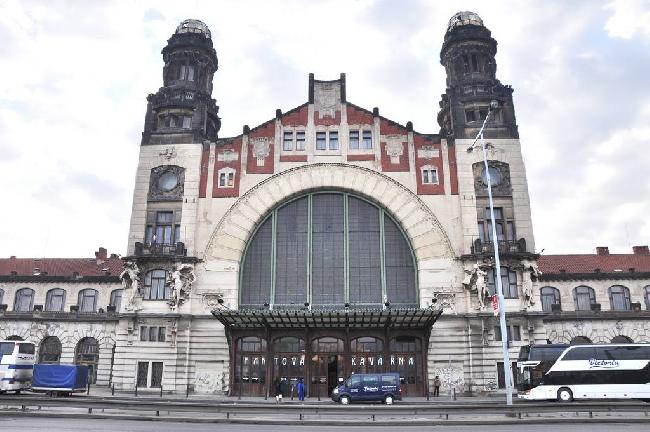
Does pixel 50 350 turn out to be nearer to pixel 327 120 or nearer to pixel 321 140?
pixel 321 140

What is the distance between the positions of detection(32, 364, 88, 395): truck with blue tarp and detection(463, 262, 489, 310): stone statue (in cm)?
3048

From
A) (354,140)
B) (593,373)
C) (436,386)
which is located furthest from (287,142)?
(593,373)

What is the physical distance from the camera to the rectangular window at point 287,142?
163ft

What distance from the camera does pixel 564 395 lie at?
109 feet

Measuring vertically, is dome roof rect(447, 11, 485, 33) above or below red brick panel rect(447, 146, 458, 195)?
above

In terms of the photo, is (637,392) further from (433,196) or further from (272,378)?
(272,378)

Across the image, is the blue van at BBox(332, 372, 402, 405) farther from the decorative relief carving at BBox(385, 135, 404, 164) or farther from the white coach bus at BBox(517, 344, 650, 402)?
the decorative relief carving at BBox(385, 135, 404, 164)

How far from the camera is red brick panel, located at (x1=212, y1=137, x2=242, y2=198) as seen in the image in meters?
48.2

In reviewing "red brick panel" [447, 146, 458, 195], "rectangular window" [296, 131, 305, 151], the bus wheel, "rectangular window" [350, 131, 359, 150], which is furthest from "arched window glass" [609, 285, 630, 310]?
"rectangular window" [296, 131, 305, 151]

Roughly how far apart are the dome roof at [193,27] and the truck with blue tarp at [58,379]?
3534 cm

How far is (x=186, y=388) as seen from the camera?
42.6 meters

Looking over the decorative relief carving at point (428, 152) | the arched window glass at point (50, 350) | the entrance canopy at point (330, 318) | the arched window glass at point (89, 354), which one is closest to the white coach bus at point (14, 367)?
the entrance canopy at point (330, 318)

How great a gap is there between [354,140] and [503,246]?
16.5 metres

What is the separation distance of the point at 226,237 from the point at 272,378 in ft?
42.2
